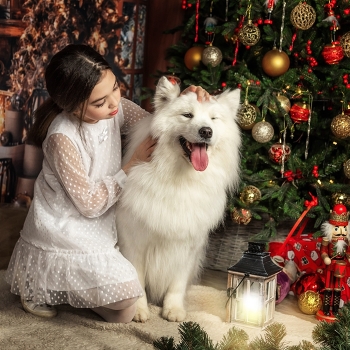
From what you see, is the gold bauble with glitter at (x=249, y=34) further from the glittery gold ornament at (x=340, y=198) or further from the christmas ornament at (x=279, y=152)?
the glittery gold ornament at (x=340, y=198)

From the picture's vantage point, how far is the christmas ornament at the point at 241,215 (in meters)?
3.03

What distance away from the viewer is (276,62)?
2.91 metres

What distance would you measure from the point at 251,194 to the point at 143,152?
2.74 feet

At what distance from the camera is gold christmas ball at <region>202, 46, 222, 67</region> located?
3.05 m

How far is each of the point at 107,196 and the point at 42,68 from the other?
4.69 feet

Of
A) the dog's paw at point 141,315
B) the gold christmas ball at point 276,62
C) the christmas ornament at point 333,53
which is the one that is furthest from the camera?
the gold christmas ball at point 276,62

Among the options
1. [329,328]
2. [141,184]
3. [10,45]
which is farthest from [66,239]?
[10,45]

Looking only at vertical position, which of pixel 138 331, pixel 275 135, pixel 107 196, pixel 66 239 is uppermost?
pixel 275 135

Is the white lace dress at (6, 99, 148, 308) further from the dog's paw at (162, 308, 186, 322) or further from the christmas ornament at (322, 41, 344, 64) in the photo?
the christmas ornament at (322, 41, 344, 64)

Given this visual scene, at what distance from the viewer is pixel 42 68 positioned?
3.43 meters

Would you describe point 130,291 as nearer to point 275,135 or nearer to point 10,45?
point 275,135

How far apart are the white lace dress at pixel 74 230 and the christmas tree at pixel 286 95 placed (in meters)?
0.88

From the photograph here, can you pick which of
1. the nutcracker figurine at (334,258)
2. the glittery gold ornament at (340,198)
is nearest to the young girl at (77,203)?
the nutcracker figurine at (334,258)

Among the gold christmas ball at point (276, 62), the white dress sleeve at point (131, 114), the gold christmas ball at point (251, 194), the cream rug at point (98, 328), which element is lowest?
the cream rug at point (98, 328)
